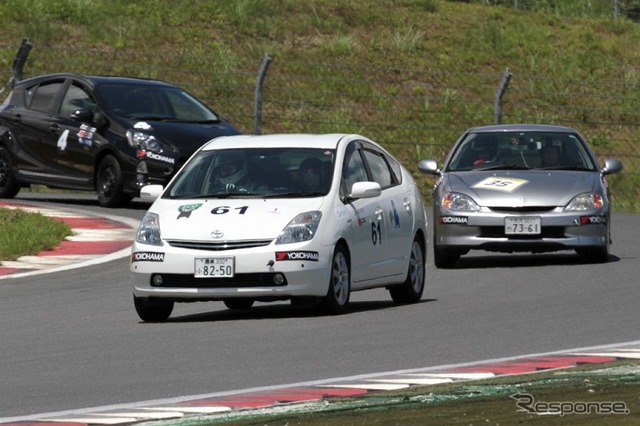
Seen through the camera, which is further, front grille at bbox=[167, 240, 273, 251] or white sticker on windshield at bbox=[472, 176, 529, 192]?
white sticker on windshield at bbox=[472, 176, 529, 192]

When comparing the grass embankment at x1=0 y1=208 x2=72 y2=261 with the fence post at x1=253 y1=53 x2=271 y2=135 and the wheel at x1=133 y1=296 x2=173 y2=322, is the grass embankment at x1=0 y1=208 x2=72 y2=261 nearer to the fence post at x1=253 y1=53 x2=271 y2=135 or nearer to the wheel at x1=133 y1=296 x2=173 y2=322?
the wheel at x1=133 y1=296 x2=173 y2=322

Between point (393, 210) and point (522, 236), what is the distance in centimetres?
327

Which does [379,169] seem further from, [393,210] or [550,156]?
[550,156]

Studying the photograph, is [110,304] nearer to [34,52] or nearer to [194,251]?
[194,251]

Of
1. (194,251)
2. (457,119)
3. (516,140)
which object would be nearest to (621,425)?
(194,251)

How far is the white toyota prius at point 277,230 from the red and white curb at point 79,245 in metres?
3.35

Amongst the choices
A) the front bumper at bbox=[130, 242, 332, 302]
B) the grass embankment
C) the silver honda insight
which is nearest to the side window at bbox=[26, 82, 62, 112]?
the grass embankment

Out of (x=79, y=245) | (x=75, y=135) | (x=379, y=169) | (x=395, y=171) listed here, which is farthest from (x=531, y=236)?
(x=75, y=135)

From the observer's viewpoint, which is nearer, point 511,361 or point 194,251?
point 511,361

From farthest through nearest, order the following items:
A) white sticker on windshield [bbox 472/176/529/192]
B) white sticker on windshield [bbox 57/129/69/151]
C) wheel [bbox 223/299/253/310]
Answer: white sticker on windshield [bbox 57/129/69/151]
white sticker on windshield [bbox 472/176/529/192]
wheel [bbox 223/299/253/310]

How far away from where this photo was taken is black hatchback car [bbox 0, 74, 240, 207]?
927 inches

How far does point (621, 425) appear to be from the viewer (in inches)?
311

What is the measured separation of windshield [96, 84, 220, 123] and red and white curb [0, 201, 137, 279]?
5.47 feet

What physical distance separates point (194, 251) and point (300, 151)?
1691 mm
